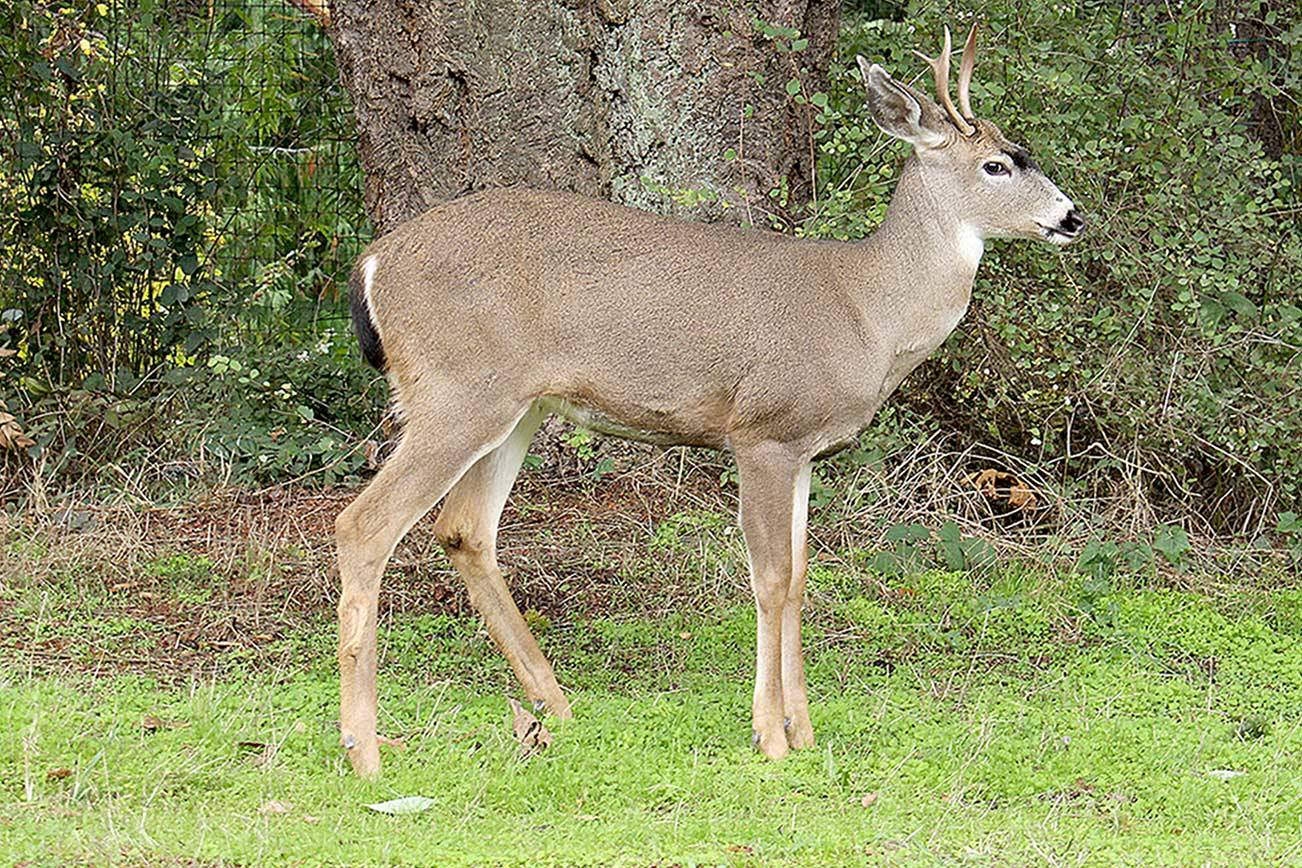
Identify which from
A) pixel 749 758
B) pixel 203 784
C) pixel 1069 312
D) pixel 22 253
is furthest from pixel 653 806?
pixel 22 253

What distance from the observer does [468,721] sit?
5.66 meters

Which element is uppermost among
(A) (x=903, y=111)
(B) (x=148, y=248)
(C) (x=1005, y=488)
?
(A) (x=903, y=111)

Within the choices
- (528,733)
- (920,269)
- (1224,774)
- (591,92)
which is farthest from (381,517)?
(591,92)

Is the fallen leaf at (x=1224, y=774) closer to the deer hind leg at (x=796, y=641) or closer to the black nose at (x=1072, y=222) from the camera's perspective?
the deer hind leg at (x=796, y=641)

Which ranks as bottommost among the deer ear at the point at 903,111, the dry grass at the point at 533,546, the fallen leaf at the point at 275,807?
the dry grass at the point at 533,546

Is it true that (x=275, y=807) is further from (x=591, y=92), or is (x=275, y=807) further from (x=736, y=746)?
(x=591, y=92)

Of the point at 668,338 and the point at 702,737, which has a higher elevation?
the point at 668,338

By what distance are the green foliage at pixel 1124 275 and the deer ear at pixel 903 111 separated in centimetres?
116

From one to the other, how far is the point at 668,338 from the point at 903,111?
1.02 meters

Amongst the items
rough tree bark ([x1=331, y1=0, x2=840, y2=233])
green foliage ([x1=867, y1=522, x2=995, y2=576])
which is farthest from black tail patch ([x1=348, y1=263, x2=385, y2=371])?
green foliage ([x1=867, y1=522, x2=995, y2=576])

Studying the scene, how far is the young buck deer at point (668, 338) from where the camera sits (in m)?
5.36

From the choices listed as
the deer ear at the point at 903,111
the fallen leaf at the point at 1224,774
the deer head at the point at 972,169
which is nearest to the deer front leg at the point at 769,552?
the deer head at the point at 972,169

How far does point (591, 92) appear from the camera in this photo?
7.62m

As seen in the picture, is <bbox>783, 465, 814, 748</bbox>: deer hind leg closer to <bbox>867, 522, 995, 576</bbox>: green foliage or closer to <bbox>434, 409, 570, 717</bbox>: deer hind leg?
<bbox>434, 409, 570, 717</bbox>: deer hind leg
